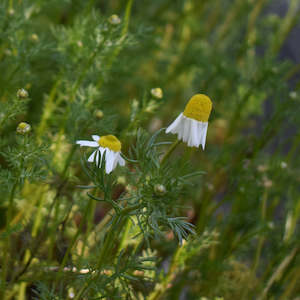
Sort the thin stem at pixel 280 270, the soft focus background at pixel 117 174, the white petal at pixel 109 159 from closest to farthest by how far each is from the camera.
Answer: the white petal at pixel 109 159
the soft focus background at pixel 117 174
the thin stem at pixel 280 270

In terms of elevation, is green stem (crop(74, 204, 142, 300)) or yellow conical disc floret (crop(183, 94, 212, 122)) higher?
yellow conical disc floret (crop(183, 94, 212, 122))

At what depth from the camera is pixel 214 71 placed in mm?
1340

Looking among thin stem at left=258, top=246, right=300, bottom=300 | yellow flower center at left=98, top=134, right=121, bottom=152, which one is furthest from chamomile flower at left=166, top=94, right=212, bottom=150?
thin stem at left=258, top=246, right=300, bottom=300

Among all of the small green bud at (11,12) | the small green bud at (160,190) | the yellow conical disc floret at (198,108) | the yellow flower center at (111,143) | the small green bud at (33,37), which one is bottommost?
the small green bud at (160,190)

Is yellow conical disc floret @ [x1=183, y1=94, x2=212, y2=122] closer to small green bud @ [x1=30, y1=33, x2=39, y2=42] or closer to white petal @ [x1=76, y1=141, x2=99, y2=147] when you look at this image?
white petal @ [x1=76, y1=141, x2=99, y2=147]

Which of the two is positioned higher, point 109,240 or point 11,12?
point 11,12

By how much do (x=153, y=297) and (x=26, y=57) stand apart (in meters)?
0.58

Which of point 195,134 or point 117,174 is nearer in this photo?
point 195,134

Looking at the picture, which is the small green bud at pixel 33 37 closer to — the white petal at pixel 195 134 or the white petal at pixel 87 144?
the white petal at pixel 87 144

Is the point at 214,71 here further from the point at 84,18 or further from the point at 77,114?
the point at 77,114

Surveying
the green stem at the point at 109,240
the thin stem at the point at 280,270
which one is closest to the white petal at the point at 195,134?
the green stem at the point at 109,240

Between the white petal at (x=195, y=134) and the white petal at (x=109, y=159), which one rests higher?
the white petal at (x=195, y=134)

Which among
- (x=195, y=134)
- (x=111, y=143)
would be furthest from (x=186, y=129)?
(x=111, y=143)

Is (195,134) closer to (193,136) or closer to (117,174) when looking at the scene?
(193,136)
